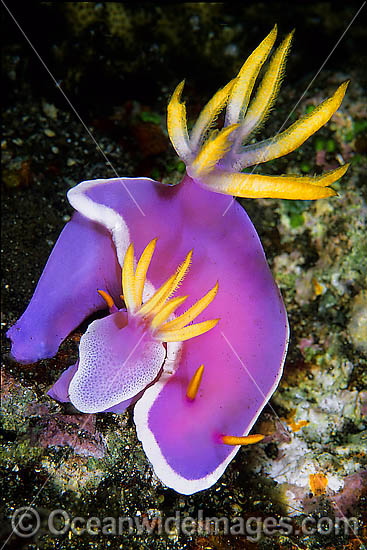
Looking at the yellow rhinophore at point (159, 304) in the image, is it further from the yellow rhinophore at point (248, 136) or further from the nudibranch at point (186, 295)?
the yellow rhinophore at point (248, 136)

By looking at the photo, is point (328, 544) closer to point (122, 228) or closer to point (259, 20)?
point (122, 228)
